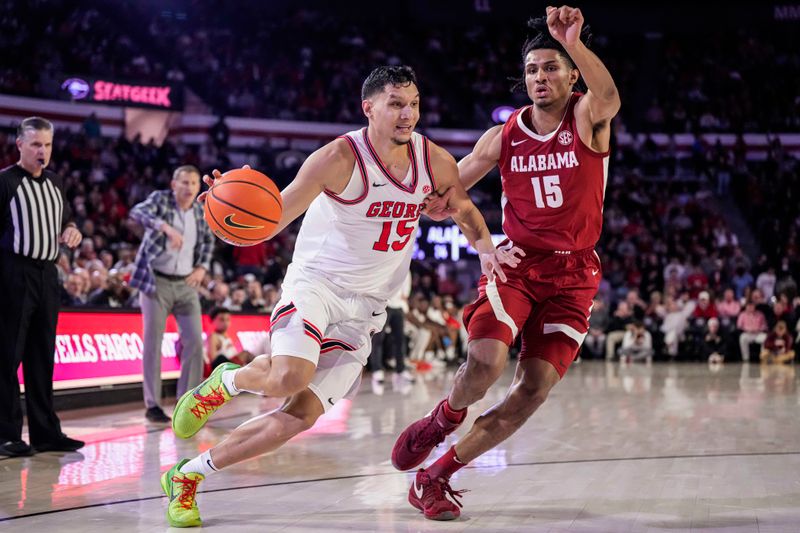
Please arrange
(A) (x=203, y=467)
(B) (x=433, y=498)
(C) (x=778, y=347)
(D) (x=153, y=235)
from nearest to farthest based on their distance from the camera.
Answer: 1. (A) (x=203, y=467)
2. (B) (x=433, y=498)
3. (D) (x=153, y=235)
4. (C) (x=778, y=347)

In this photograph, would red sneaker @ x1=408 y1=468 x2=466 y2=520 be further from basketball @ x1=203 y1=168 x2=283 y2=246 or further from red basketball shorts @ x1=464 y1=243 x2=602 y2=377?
basketball @ x1=203 y1=168 x2=283 y2=246

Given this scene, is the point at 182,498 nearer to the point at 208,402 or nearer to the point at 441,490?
the point at 208,402

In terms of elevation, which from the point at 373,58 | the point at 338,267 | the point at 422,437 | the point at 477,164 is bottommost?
the point at 422,437

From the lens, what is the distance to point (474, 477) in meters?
5.19

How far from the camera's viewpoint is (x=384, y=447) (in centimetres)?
639

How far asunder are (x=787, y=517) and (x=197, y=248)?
17.3 ft

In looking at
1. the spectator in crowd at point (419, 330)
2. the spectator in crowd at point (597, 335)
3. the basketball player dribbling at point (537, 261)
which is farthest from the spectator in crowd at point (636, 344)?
the basketball player dribbling at point (537, 261)

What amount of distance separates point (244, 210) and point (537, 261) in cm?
149

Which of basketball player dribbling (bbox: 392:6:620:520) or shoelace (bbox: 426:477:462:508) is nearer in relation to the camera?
shoelace (bbox: 426:477:462:508)

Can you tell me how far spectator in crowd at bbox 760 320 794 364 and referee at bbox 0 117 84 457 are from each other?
13.8m

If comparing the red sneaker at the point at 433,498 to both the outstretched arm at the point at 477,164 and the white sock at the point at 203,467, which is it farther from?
the outstretched arm at the point at 477,164

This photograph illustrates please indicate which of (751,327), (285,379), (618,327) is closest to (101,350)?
(285,379)

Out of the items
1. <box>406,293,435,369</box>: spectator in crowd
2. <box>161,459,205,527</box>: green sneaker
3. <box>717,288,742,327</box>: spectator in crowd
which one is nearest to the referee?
<box>161,459,205,527</box>: green sneaker

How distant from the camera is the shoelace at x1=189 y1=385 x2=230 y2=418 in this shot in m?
4.17
